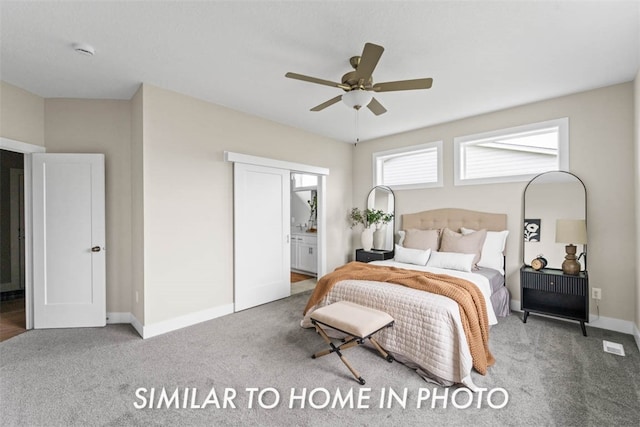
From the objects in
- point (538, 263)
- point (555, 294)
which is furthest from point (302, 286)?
point (555, 294)

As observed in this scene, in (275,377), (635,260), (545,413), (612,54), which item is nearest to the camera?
(545,413)

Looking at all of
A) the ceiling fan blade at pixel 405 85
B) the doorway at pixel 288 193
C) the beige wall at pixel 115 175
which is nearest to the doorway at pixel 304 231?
the doorway at pixel 288 193

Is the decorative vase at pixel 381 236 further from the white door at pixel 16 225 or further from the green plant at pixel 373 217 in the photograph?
the white door at pixel 16 225

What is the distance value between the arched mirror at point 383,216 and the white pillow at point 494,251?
1543 mm

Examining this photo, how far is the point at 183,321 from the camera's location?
3408 mm

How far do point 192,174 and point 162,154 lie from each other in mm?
384

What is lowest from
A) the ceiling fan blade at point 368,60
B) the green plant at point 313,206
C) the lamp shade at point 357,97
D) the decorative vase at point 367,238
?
the decorative vase at point 367,238

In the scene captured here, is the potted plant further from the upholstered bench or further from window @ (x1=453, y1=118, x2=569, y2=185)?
the upholstered bench

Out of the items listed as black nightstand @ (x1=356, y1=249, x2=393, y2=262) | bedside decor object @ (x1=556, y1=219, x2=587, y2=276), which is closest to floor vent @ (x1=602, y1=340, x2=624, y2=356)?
bedside decor object @ (x1=556, y1=219, x2=587, y2=276)

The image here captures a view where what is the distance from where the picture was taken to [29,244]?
11.1 ft

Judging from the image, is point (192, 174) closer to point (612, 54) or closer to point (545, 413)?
point (545, 413)

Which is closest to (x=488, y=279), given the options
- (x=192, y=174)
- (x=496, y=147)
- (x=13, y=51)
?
(x=496, y=147)

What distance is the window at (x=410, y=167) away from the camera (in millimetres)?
4676

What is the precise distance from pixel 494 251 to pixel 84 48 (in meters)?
4.82
